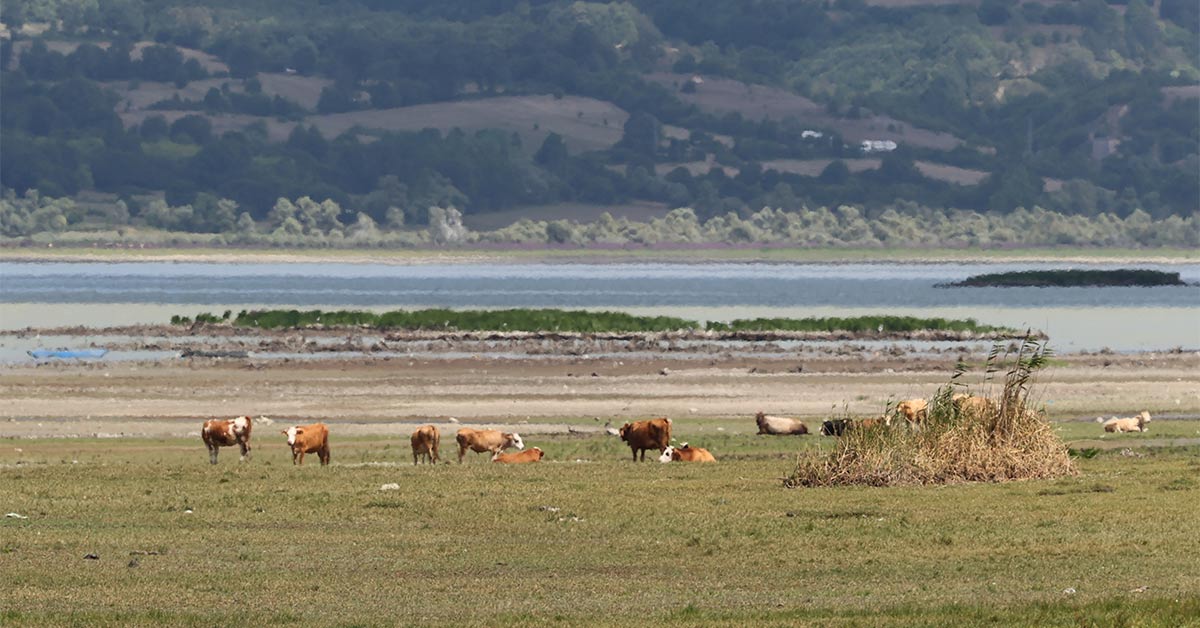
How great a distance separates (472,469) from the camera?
111ft

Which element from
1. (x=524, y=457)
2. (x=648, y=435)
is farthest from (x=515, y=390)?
(x=524, y=457)

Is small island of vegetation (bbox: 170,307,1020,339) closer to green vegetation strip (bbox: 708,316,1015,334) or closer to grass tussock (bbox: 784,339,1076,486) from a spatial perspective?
green vegetation strip (bbox: 708,316,1015,334)

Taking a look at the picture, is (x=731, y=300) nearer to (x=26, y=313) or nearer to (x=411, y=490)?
(x=26, y=313)

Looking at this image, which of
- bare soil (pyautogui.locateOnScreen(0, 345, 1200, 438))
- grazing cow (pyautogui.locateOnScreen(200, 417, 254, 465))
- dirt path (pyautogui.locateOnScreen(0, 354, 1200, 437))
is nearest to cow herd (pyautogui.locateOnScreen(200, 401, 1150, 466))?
grazing cow (pyautogui.locateOnScreen(200, 417, 254, 465))

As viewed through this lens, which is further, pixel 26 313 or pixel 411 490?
pixel 26 313

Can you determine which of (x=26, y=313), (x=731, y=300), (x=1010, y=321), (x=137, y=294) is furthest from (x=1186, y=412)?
(x=137, y=294)

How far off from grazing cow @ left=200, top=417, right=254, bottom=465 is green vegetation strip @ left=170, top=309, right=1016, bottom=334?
4572 centimetres

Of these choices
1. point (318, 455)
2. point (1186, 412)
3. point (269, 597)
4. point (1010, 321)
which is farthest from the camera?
point (1010, 321)

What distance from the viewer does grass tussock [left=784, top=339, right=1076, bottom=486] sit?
3053 cm

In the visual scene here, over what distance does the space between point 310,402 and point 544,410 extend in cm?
644

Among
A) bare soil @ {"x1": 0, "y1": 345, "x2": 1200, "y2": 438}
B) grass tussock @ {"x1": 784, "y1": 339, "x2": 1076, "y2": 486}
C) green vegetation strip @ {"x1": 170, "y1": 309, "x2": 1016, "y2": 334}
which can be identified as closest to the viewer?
grass tussock @ {"x1": 784, "y1": 339, "x2": 1076, "y2": 486}

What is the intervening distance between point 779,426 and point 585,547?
63.7 feet

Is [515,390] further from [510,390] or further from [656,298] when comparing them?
[656,298]

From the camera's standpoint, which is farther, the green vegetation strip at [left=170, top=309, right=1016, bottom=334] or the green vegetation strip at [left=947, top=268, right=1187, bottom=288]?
the green vegetation strip at [left=947, top=268, right=1187, bottom=288]
